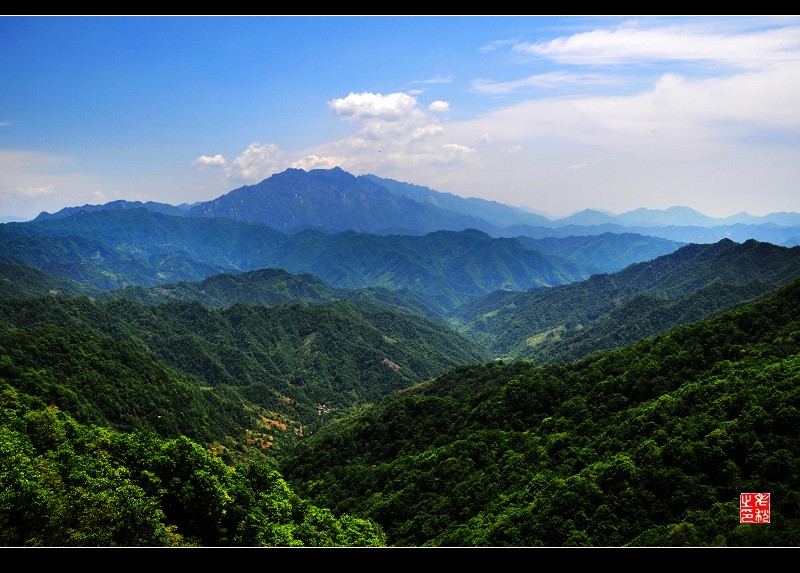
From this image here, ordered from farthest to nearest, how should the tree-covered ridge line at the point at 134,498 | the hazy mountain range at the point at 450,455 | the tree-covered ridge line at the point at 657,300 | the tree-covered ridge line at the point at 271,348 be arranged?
the tree-covered ridge line at the point at 657,300
the tree-covered ridge line at the point at 271,348
the hazy mountain range at the point at 450,455
the tree-covered ridge line at the point at 134,498

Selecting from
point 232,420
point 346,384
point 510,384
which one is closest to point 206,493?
point 510,384

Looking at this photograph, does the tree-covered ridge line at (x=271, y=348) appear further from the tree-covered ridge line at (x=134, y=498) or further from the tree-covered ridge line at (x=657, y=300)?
the tree-covered ridge line at (x=134, y=498)

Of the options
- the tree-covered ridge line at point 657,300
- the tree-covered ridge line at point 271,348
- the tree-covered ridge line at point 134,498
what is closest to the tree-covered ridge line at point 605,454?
the tree-covered ridge line at point 134,498

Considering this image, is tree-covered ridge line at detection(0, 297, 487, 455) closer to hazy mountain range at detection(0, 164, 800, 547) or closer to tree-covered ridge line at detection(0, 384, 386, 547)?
hazy mountain range at detection(0, 164, 800, 547)

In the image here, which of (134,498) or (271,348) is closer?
(134,498)

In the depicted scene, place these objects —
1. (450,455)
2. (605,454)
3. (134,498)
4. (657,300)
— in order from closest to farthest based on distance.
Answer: (134,498)
(605,454)
(450,455)
(657,300)

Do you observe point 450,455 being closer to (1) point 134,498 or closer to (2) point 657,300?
(1) point 134,498

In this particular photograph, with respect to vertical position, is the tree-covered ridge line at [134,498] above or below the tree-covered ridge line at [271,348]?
above

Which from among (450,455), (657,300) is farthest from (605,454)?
(657,300)

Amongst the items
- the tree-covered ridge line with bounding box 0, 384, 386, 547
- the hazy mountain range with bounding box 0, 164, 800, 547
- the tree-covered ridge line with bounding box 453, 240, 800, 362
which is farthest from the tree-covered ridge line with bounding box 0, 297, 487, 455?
the tree-covered ridge line with bounding box 0, 384, 386, 547
